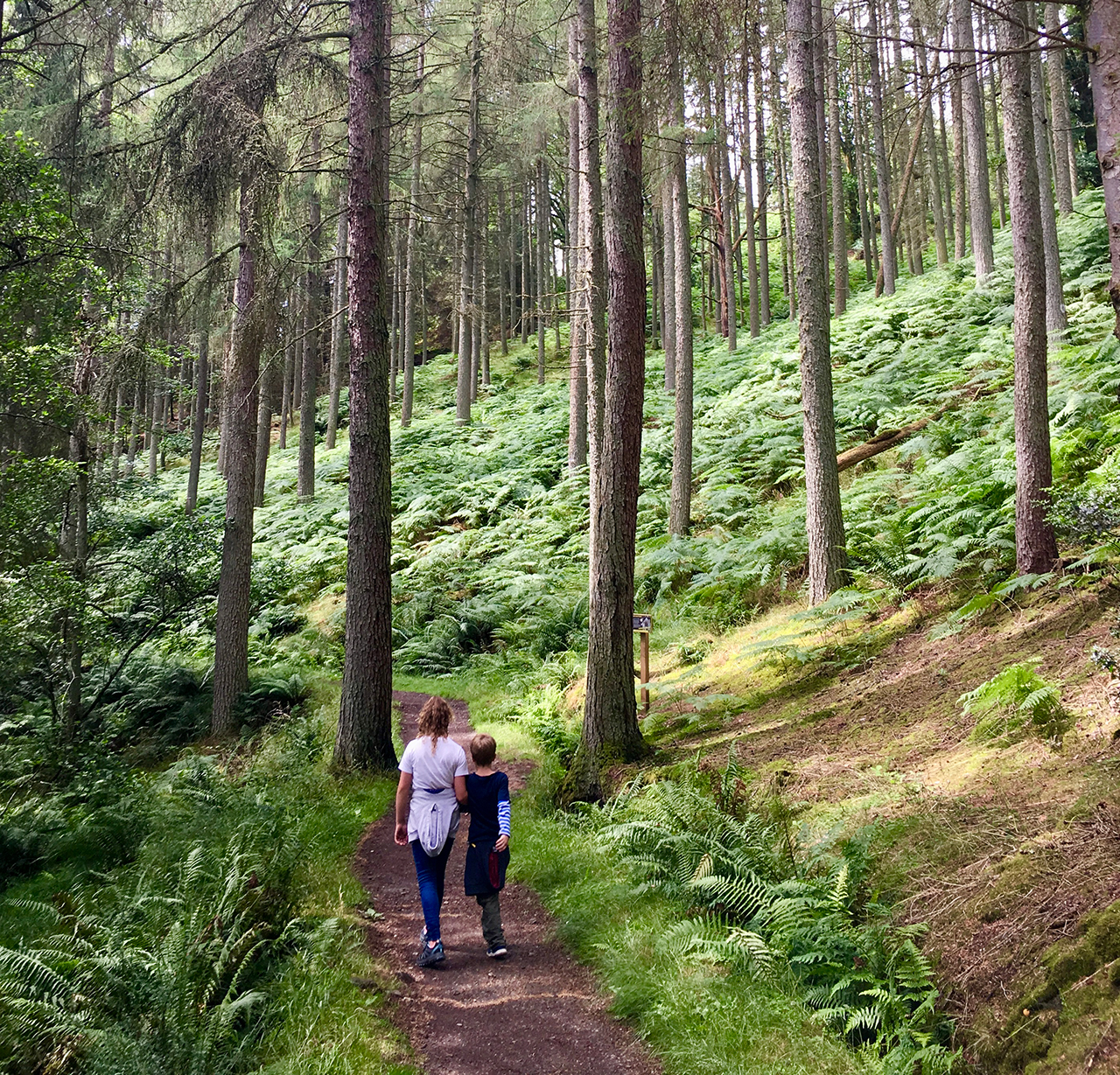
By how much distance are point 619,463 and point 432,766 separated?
134 inches

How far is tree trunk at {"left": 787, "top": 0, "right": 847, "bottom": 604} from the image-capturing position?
9000 millimetres

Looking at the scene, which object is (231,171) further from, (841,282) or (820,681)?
(841,282)

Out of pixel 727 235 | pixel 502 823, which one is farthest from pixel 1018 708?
pixel 727 235

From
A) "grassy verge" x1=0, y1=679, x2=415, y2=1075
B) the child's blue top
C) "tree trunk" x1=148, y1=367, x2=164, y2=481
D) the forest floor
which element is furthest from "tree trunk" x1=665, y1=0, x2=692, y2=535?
"tree trunk" x1=148, y1=367, x2=164, y2=481

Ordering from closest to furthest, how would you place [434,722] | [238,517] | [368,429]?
[434,722], [368,429], [238,517]

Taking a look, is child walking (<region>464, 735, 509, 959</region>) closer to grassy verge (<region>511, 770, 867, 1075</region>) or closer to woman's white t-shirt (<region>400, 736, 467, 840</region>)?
woman's white t-shirt (<region>400, 736, 467, 840</region>)

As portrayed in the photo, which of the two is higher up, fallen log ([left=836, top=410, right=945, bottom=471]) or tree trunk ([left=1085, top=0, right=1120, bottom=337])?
fallen log ([left=836, top=410, right=945, bottom=471])

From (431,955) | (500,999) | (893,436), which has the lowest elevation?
(500,999)

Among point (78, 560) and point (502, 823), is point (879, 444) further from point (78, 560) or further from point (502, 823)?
point (78, 560)

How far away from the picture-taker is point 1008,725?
197 inches

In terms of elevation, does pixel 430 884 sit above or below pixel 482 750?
below

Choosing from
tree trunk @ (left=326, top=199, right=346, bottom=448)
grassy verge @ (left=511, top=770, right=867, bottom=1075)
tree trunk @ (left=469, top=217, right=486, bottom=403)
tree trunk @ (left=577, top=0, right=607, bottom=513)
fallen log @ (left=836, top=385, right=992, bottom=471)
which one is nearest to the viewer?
grassy verge @ (left=511, top=770, right=867, bottom=1075)

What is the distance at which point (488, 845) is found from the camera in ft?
16.2

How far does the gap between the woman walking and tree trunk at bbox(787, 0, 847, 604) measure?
5464mm
